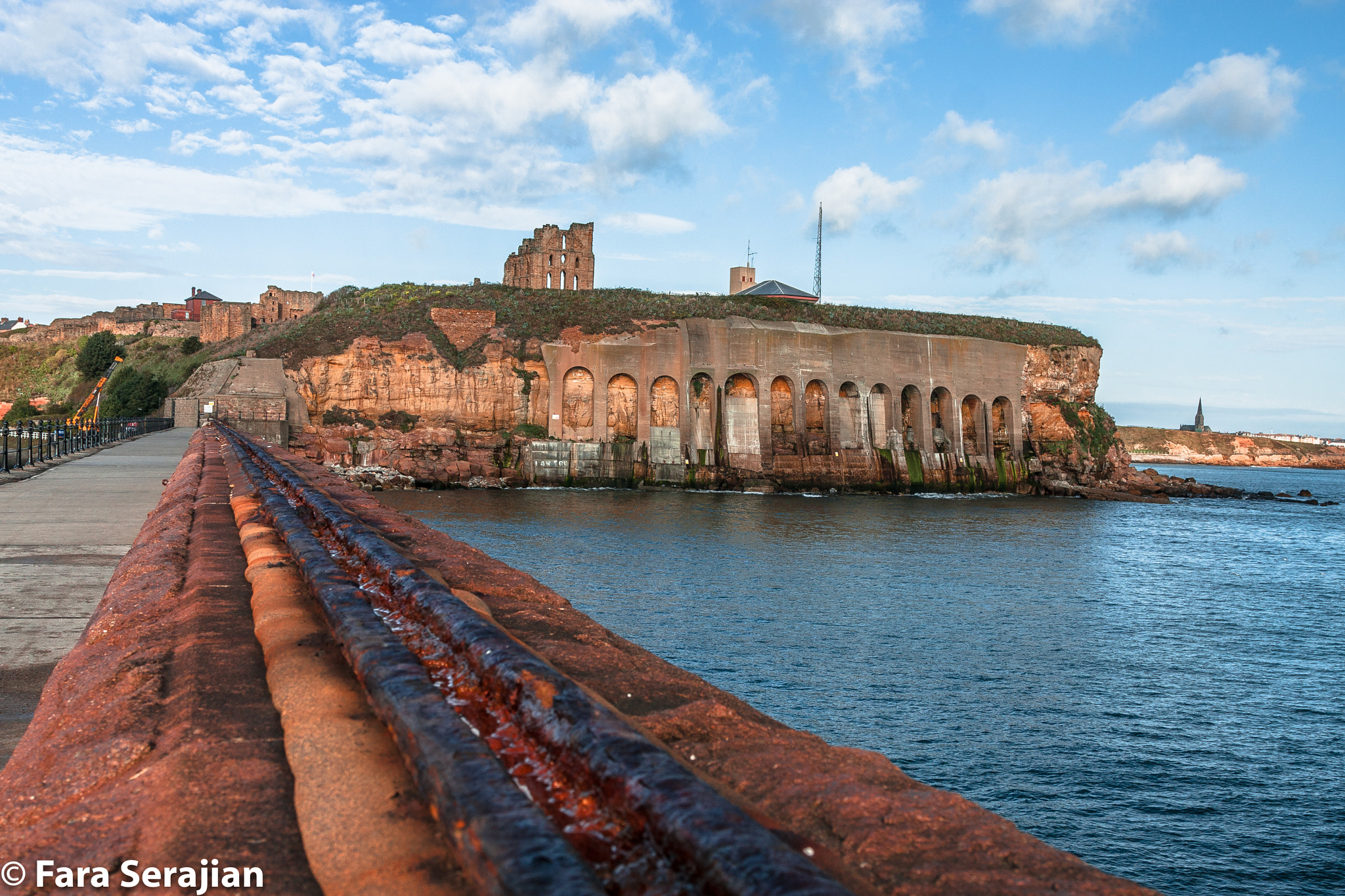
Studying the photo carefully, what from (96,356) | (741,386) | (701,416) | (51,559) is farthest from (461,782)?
(96,356)

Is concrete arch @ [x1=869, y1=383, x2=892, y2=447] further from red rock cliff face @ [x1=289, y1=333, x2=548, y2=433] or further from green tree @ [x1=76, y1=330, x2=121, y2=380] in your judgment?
green tree @ [x1=76, y1=330, x2=121, y2=380]

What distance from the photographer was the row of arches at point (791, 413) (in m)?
49.0

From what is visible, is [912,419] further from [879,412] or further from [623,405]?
[623,405]

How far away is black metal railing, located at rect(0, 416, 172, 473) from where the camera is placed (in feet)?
50.8

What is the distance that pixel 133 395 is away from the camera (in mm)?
47438

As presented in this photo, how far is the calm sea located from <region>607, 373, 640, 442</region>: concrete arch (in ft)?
50.3

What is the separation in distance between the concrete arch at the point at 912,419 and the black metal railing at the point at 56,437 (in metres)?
39.7

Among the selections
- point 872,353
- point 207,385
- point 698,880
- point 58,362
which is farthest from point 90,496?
point 58,362

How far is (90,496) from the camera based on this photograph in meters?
11.2

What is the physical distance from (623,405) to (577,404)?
2.52 meters

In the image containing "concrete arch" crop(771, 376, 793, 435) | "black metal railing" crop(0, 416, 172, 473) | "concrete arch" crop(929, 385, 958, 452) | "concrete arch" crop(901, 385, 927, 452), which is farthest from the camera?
"concrete arch" crop(929, 385, 958, 452)

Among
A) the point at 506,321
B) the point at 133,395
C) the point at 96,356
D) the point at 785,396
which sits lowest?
the point at 133,395

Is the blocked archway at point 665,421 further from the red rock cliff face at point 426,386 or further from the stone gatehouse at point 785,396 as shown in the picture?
the red rock cliff face at point 426,386

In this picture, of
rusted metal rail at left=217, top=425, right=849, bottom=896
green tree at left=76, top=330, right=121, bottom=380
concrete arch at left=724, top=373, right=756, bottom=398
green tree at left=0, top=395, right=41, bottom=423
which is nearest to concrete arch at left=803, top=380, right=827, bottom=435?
concrete arch at left=724, top=373, right=756, bottom=398
